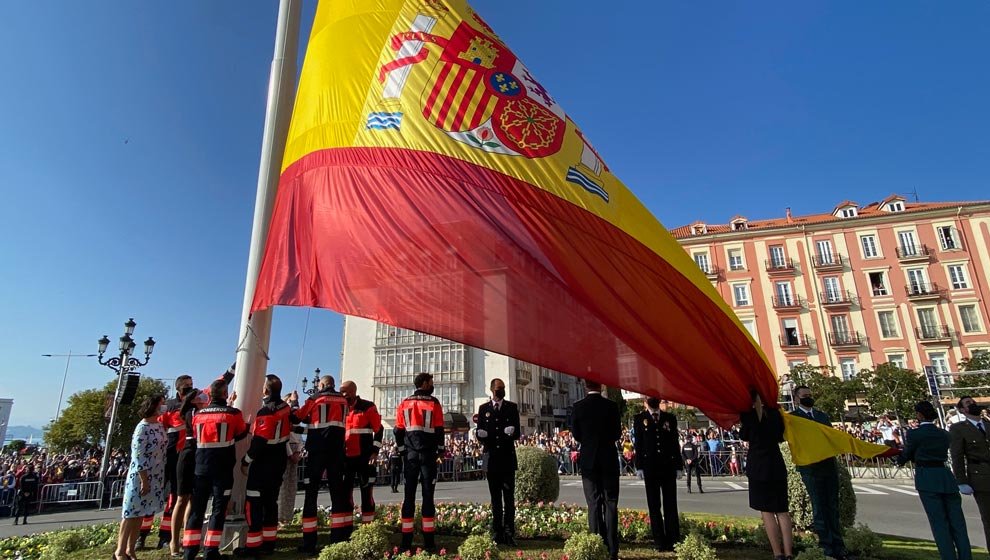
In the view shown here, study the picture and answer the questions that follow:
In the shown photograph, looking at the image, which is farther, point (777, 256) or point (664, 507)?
point (777, 256)

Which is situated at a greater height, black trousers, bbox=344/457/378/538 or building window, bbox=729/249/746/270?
building window, bbox=729/249/746/270

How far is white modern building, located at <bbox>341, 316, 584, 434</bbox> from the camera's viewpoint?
185ft

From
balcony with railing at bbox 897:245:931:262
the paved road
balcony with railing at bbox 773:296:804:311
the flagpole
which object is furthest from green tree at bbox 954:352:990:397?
the flagpole

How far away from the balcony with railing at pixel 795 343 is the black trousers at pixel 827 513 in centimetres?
4466

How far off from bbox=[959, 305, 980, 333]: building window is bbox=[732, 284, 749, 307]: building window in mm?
15766

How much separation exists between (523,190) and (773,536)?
448 centimetres

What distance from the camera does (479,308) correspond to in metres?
5.25

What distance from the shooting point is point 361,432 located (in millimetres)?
7176

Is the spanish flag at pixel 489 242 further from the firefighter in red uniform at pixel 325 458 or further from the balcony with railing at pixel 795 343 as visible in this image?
the balcony with railing at pixel 795 343

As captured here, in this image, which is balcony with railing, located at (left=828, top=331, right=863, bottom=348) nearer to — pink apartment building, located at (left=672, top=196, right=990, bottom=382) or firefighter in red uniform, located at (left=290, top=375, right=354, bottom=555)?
pink apartment building, located at (left=672, top=196, right=990, bottom=382)

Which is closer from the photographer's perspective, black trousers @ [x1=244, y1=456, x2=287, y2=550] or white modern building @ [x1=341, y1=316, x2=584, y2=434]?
black trousers @ [x1=244, y1=456, x2=287, y2=550]

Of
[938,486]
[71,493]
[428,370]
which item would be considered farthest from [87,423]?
[938,486]

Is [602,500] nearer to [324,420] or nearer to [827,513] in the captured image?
[827,513]

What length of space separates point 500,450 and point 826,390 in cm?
3699
